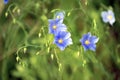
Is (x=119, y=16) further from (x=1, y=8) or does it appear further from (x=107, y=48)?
(x=1, y=8)

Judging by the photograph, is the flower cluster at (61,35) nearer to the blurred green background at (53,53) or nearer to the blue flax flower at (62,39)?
the blue flax flower at (62,39)

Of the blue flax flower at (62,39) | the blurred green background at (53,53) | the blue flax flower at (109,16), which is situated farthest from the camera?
the blurred green background at (53,53)

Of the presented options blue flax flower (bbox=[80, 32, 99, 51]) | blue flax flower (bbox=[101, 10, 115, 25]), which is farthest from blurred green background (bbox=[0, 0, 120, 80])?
blue flax flower (bbox=[80, 32, 99, 51])

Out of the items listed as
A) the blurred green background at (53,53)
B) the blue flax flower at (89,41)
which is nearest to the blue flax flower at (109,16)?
the blurred green background at (53,53)

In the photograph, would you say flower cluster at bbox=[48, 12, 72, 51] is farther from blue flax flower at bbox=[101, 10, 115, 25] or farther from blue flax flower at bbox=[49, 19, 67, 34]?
blue flax flower at bbox=[101, 10, 115, 25]

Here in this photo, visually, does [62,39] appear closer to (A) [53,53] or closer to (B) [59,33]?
(B) [59,33]

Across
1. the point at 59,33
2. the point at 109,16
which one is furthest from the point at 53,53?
the point at 59,33
